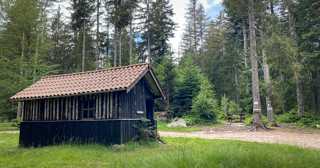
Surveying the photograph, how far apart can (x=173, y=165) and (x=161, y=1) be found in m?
32.7

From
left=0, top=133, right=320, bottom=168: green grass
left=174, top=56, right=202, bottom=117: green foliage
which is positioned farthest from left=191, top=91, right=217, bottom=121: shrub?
left=0, top=133, right=320, bottom=168: green grass

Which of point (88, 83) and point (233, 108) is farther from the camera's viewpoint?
point (233, 108)

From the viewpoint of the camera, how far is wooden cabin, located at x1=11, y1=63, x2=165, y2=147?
10102mm

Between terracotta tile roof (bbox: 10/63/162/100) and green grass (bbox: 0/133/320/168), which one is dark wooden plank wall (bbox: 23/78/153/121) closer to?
terracotta tile roof (bbox: 10/63/162/100)

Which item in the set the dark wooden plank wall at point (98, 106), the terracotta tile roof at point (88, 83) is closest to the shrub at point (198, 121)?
the dark wooden plank wall at point (98, 106)

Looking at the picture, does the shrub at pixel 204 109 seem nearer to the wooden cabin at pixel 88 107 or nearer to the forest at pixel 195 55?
the forest at pixel 195 55

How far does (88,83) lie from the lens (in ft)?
37.6

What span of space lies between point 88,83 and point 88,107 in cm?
139

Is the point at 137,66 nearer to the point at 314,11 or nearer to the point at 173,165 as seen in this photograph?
the point at 173,165

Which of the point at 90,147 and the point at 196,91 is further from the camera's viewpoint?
the point at 196,91

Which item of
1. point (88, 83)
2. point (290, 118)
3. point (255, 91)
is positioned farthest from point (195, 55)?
point (88, 83)

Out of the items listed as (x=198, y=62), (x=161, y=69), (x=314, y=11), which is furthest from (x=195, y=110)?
(x=198, y=62)

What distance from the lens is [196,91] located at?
1134 inches

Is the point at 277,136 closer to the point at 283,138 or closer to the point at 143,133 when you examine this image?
the point at 283,138
